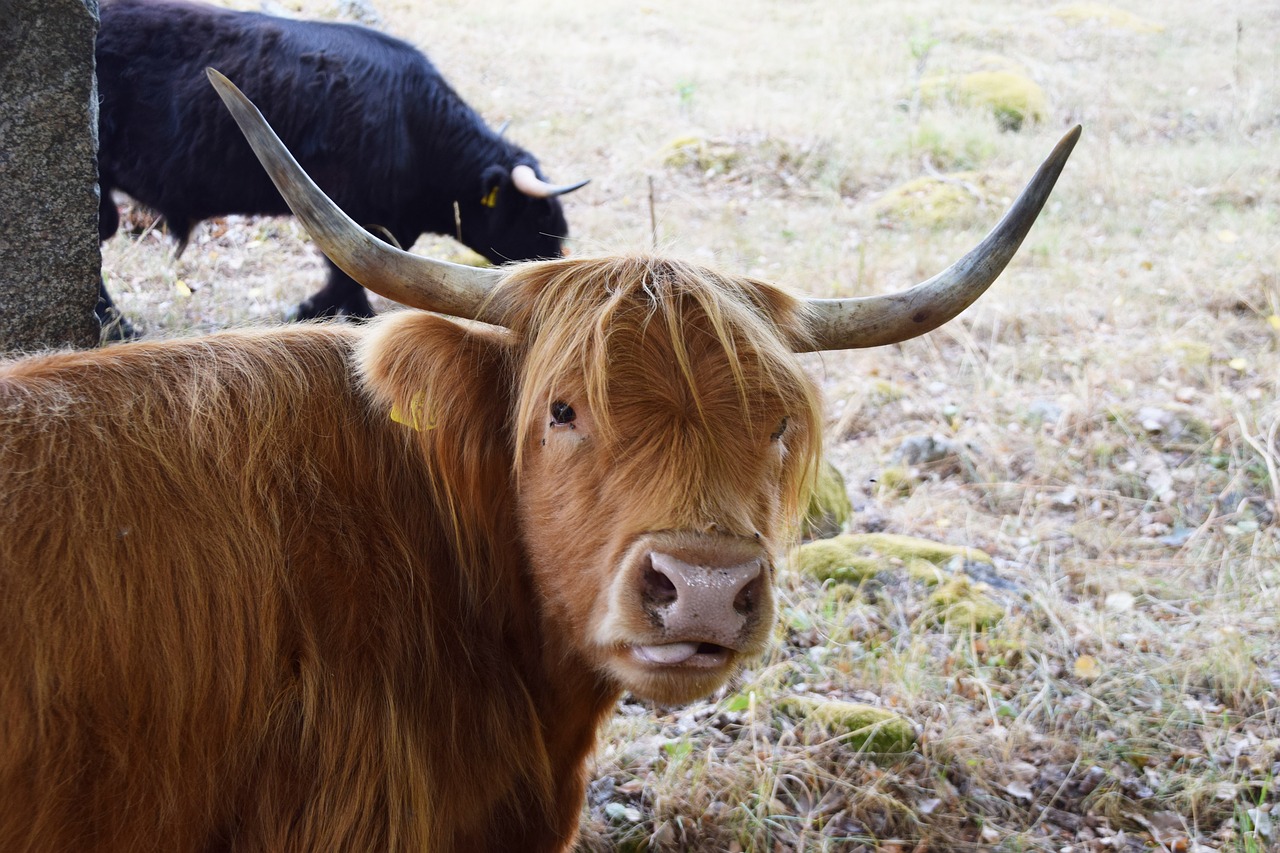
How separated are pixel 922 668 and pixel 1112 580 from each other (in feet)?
3.91

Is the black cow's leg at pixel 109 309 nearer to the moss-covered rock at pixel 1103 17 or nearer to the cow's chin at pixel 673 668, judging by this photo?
the cow's chin at pixel 673 668

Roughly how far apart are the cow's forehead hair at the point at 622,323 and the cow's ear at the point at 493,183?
5832 mm

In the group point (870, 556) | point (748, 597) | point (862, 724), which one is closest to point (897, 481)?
point (870, 556)

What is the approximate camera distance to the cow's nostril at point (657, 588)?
2.15 m

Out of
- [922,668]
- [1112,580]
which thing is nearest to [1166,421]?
[1112,580]

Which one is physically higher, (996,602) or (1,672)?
(1,672)

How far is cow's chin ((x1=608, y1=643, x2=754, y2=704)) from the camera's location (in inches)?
85.5

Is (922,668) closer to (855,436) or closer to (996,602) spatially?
(996,602)

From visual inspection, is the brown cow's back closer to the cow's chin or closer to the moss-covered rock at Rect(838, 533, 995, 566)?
the cow's chin

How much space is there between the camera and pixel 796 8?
67.7 ft

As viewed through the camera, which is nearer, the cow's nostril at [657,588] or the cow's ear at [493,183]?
the cow's nostril at [657,588]

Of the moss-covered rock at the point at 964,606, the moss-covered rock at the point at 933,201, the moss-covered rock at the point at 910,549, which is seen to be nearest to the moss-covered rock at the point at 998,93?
the moss-covered rock at the point at 933,201

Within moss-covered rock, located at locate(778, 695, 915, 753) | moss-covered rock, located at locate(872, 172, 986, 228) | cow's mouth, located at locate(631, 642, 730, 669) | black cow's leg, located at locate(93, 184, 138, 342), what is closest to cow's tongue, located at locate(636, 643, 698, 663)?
cow's mouth, located at locate(631, 642, 730, 669)

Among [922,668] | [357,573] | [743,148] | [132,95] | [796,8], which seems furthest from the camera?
[796,8]
